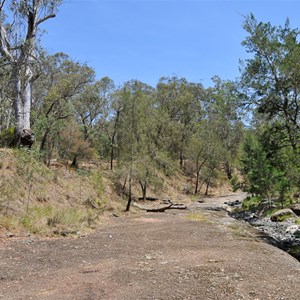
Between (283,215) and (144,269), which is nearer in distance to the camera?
(144,269)

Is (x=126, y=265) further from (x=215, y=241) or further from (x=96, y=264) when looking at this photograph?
(x=215, y=241)

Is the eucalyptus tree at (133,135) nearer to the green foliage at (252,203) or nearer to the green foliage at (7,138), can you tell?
the green foliage at (7,138)

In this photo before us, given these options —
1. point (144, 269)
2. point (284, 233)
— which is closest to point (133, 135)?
point (284, 233)

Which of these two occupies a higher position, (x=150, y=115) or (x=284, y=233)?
(x=150, y=115)

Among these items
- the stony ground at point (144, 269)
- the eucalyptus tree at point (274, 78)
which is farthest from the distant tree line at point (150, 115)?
the stony ground at point (144, 269)

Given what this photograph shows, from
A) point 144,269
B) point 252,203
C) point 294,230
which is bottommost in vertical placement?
point 144,269

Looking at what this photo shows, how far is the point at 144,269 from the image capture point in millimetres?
7965

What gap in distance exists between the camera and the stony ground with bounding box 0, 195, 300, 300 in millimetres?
6277

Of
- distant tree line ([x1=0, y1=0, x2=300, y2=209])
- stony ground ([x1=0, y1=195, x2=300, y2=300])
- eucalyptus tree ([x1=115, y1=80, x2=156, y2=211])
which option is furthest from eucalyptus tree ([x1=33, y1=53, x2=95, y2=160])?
stony ground ([x1=0, y1=195, x2=300, y2=300])

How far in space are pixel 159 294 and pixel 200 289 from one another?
2.86ft

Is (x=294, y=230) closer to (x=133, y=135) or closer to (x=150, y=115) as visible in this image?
(x=133, y=135)

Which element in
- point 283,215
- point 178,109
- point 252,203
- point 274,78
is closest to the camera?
point 274,78

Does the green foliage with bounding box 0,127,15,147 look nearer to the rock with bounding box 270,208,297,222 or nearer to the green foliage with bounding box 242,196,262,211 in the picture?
the rock with bounding box 270,208,297,222

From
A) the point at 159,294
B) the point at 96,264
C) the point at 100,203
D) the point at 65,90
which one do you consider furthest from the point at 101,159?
the point at 159,294
